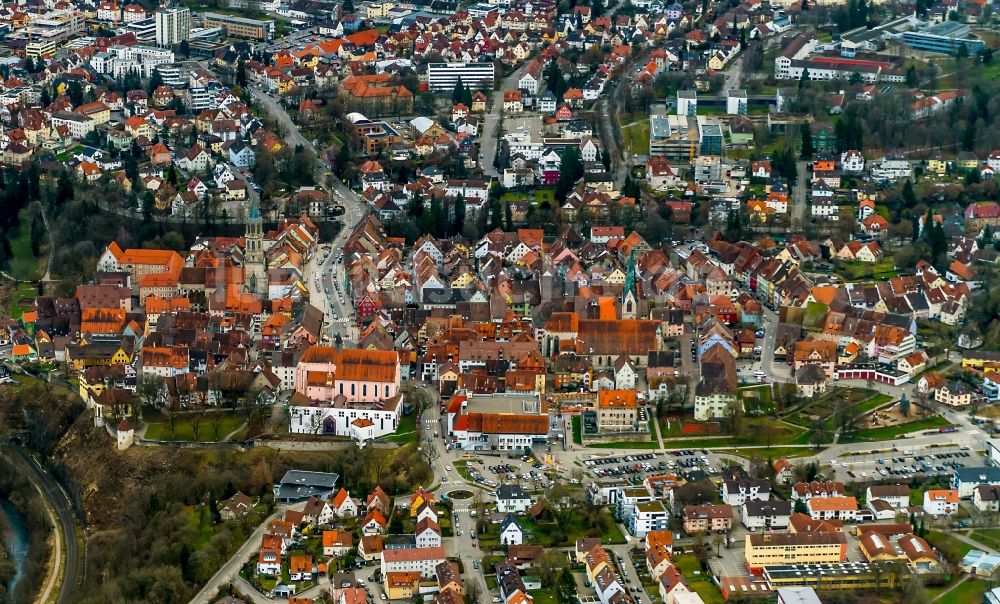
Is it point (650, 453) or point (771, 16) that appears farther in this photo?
point (771, 16)

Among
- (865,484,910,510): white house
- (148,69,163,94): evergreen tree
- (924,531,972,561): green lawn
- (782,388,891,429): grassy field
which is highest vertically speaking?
(148,69,163,94): evergreen tree

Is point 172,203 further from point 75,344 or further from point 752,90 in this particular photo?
point 752,90

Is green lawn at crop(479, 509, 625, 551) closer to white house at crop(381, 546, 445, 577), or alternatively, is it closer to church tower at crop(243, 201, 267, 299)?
white house at crop(381, 546, 445, 577)

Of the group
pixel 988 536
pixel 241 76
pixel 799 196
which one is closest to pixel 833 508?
pixel 988 536

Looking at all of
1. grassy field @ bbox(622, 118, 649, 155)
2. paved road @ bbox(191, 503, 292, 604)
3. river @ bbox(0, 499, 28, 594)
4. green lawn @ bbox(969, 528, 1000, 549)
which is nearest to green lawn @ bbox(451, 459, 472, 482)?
paved road @ bbox(191, 503, 292, 604)

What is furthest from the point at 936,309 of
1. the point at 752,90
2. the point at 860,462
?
the point at 752,90

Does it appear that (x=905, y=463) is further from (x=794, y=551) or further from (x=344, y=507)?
(x=344, y=507)
